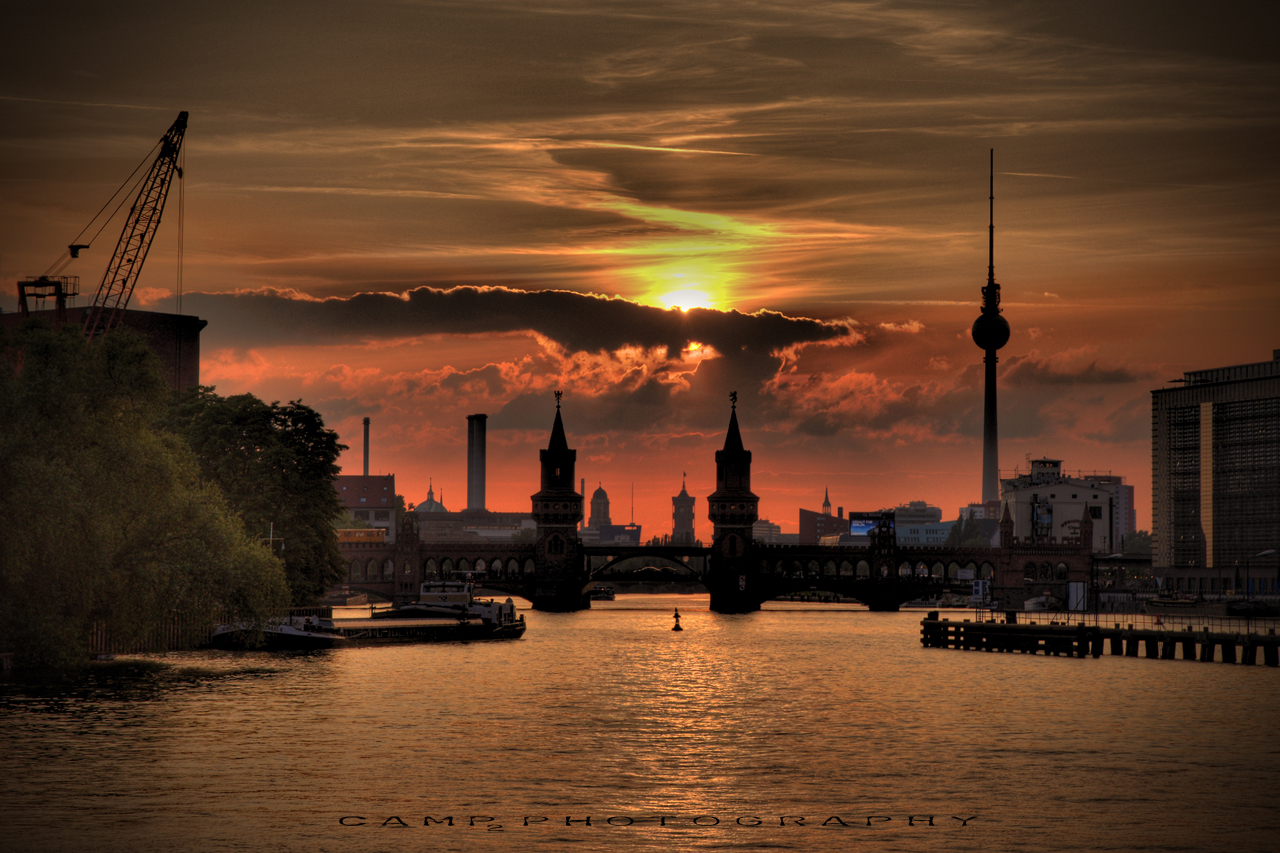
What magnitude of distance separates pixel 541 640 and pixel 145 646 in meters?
47.6

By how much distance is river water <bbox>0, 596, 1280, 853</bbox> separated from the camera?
127 ft

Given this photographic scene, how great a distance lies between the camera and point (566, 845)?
120 feet

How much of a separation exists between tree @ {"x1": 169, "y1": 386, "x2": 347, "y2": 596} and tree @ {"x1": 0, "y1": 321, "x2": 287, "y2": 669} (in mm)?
29450

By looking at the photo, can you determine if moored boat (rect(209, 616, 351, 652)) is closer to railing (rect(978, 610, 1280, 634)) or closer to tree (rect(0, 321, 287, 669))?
tree (rect(0, 321, 287, 669))

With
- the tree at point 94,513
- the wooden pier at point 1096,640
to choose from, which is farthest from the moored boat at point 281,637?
the wooden pier at point 1096,640

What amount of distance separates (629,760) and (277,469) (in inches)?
2538

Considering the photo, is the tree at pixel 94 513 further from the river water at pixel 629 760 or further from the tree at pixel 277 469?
the tree at pixel 277 469

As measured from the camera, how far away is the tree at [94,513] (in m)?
65.5

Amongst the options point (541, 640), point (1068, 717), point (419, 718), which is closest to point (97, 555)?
point (419, 718)

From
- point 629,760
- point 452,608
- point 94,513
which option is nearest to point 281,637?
point 94,513

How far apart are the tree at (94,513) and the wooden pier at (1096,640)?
6681 cm

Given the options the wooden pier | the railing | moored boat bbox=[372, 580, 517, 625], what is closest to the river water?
the wooden pier

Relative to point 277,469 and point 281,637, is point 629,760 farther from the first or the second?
point 277,469

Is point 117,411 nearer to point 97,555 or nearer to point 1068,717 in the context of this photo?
point 97,555
